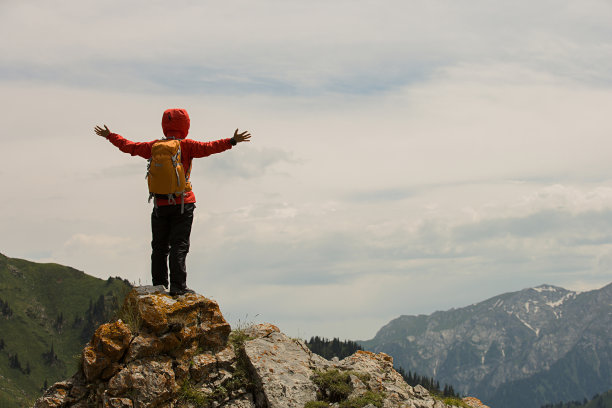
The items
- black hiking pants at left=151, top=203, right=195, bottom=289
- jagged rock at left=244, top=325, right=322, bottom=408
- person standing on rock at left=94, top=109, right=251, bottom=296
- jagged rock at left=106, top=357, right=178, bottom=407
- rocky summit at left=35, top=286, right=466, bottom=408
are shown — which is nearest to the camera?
jagged rock at left=106, top=357, right=178, bottom=407

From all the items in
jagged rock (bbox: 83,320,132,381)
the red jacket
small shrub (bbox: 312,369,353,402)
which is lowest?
small shrub (bbox: 312,369,353,402)

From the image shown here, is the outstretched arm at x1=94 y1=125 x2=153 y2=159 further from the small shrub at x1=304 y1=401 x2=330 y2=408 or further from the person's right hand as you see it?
the small shrub at x1=304 y1=401 x2=330 y2=408

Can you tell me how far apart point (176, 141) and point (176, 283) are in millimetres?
4402

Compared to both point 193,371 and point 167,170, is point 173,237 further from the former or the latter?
point 193,371

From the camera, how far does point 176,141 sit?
57.4ft

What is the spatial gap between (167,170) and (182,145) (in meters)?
1.07

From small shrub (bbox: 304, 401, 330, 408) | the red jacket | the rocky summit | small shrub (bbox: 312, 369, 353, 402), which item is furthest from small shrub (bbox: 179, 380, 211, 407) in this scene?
the red jacket

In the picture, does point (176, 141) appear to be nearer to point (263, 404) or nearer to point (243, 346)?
point (243, 346)

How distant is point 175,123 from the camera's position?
58.9 ft

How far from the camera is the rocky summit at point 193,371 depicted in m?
15.5

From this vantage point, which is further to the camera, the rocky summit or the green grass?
the green grass

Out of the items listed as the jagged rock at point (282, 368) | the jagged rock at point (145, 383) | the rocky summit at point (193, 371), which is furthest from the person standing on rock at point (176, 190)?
the jagged rock at point (282, 368)

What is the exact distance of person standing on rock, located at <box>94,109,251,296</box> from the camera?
17359 millimetres

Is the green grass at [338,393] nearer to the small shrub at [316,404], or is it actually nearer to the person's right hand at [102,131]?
the small shrub at [316,404]
